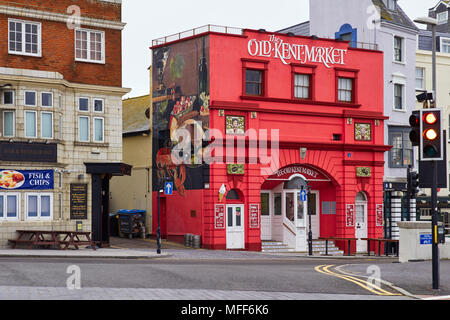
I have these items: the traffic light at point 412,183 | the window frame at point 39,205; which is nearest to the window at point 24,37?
the window frame at point 39,205

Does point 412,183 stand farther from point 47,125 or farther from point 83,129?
point 47,125

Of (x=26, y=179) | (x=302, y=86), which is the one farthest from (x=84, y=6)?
(x=302, y=86)

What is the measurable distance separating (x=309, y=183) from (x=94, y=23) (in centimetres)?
1434

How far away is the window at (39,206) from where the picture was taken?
101 feet

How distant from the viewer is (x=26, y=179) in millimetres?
30656

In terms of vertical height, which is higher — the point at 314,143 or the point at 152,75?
the point at 152,75

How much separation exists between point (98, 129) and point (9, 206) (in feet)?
17.6

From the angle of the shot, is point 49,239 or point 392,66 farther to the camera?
point 392,66

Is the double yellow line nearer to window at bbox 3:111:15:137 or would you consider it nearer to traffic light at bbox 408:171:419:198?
traffic light at bbox 408:171:419:198

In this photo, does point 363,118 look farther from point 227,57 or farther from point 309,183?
point 227,57

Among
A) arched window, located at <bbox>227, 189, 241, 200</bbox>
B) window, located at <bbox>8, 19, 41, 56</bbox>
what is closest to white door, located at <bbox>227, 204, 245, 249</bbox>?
arched window, located at <bbox>227, 189, 241, 200</bbox>

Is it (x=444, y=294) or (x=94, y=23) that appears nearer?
(x=444, y=294)

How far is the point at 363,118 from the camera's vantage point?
39.9 m
